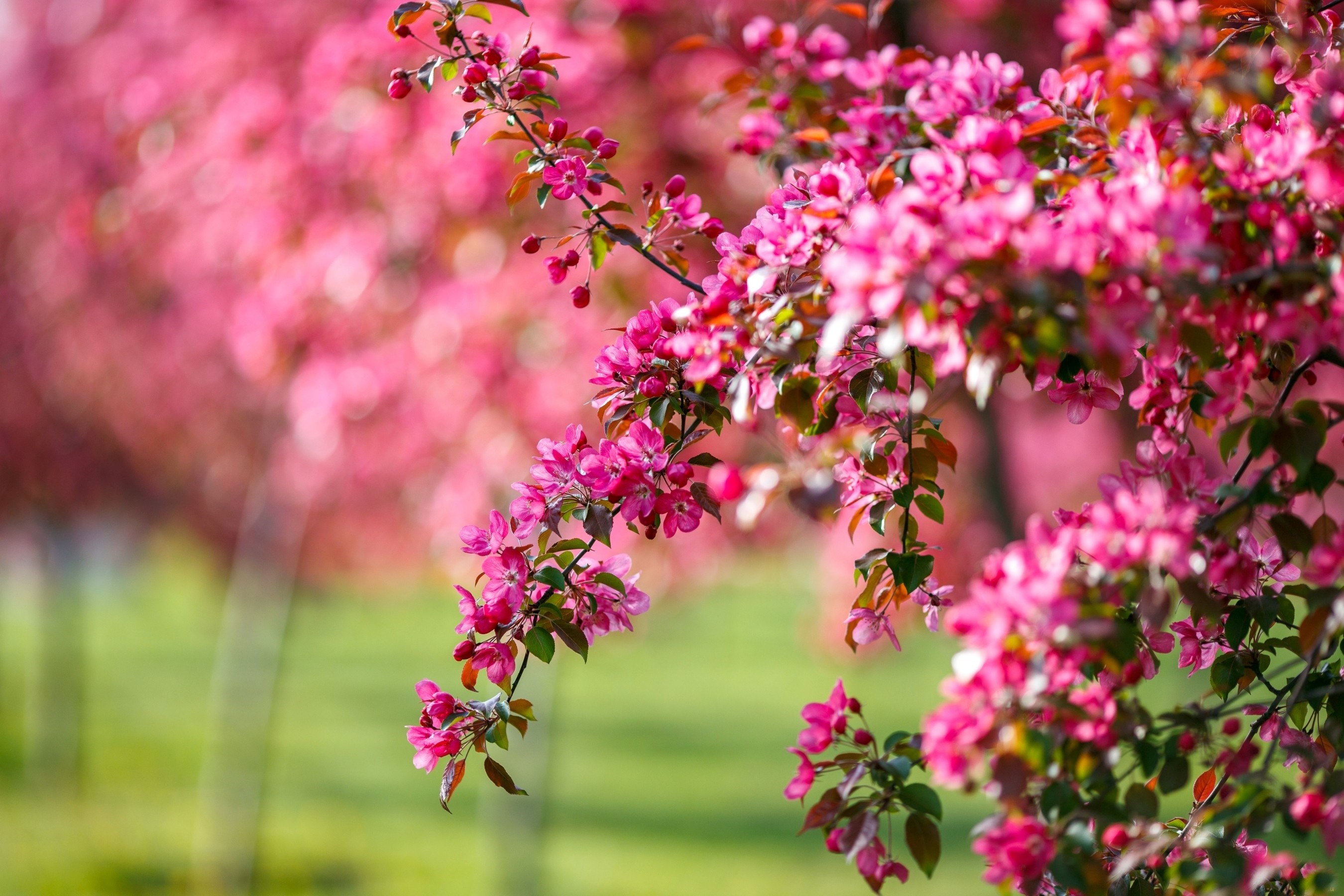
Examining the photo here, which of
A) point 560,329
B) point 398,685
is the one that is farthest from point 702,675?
point 560,329

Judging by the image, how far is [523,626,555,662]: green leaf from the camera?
4.62 ft

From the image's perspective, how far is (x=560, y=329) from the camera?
4.16 m

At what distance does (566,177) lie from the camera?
5.13ft

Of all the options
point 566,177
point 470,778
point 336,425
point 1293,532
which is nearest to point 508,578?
point 566,177

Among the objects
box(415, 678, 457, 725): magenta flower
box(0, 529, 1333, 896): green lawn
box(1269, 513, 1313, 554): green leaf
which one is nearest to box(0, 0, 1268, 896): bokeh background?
box(0, 529, 1333, 896): green lawn

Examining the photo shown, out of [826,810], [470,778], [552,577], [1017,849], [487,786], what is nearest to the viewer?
[1017,849]

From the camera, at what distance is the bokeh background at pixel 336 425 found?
3.72m

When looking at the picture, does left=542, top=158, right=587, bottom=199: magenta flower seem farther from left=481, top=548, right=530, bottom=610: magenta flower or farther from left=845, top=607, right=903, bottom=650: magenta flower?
left=845, top=607, right=903, bottom=650: magenta flower

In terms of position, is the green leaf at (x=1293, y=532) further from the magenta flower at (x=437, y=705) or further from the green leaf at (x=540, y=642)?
the magenta flower at (x=437, y=705)

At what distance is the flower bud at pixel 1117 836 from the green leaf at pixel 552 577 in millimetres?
669

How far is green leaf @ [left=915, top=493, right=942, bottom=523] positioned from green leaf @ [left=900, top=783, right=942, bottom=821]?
0.33 metres

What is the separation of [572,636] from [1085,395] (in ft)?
2.37

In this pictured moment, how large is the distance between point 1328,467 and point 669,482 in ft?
2.37

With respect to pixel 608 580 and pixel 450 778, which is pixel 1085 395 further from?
pixel 450 778
